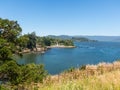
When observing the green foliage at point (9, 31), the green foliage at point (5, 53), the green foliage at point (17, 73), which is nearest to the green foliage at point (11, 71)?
the green foliage at point (17, 73)

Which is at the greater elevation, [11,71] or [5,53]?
[5,53]

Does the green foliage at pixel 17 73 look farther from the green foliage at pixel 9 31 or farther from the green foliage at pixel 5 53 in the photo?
the green foliage at pixel 9 31

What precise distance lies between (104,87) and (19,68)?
12.2m

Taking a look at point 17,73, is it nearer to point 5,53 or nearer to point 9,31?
point 5,53

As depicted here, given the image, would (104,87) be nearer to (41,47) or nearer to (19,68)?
(19,68)

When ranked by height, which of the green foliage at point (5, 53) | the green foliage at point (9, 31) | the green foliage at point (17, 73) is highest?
Result: the green foliage at point (9, 31)

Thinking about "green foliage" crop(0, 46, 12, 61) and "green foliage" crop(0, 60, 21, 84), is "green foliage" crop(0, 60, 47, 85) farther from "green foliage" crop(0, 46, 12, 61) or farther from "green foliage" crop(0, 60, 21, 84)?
"green foliage" crop(0, 46, 12, 61)

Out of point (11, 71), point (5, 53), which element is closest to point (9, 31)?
point (5, 53)

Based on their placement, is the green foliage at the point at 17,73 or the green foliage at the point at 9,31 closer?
the green foliage at the point at 17,73

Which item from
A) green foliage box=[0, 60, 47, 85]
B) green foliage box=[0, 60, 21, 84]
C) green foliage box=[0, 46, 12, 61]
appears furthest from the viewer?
green foliage box=[0, 46, 12, 61]

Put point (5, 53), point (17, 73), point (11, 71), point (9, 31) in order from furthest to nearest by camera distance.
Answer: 1. point (9, 31)
2. point (5, 53)
3. point (17, 73)
4. point (11, 71)

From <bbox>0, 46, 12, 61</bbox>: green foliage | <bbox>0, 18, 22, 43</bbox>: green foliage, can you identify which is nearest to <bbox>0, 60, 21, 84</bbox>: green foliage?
<bbox>0, 46, 12, 61</bbox>: green foliage

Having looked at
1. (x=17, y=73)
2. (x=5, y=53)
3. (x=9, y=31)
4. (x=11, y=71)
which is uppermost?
(x=9, y=31)

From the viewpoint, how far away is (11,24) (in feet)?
60.8
